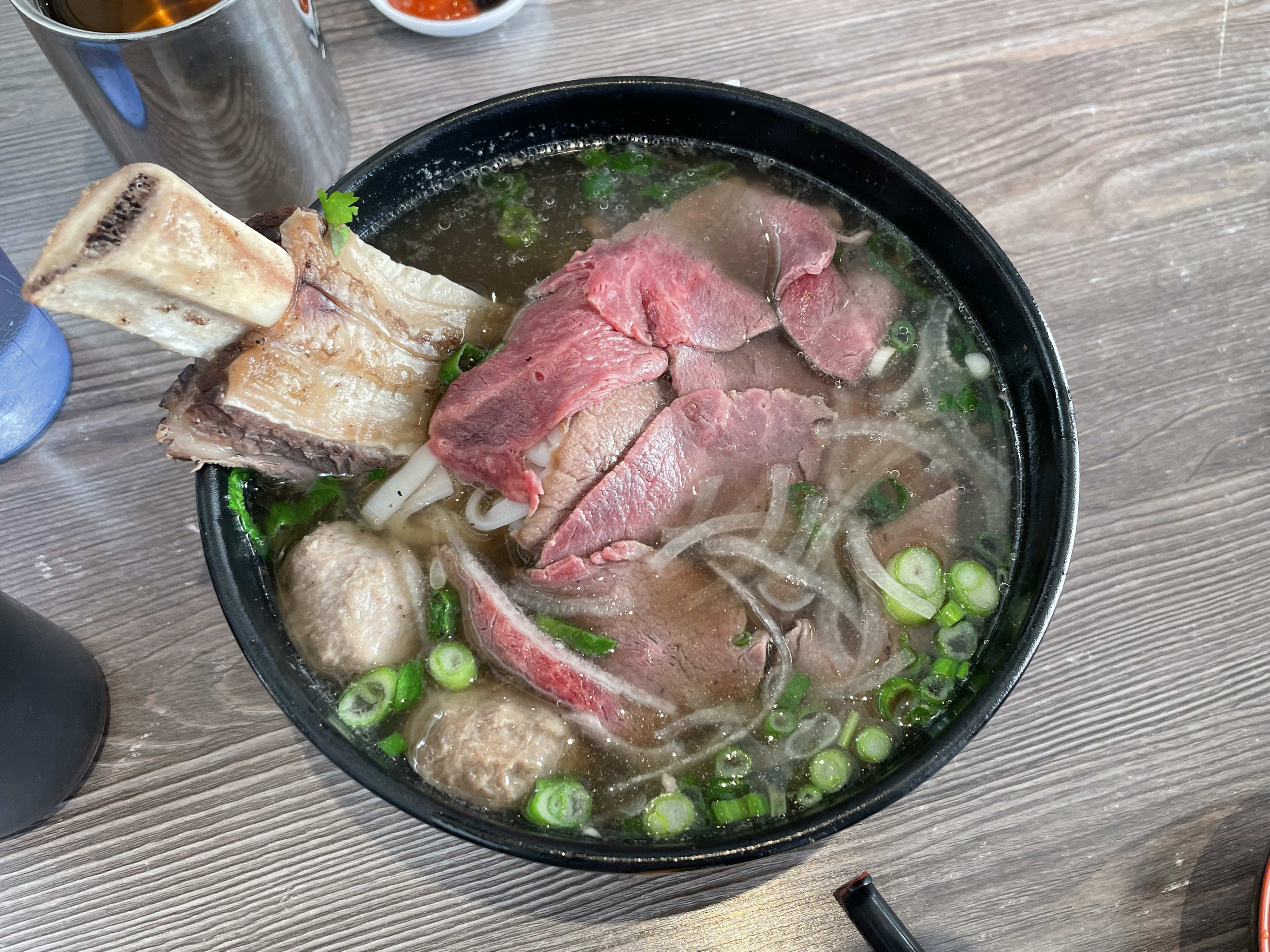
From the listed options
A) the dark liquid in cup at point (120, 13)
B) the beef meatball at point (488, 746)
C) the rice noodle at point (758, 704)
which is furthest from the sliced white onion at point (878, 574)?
the dark liquid in cup at point (120, 13)

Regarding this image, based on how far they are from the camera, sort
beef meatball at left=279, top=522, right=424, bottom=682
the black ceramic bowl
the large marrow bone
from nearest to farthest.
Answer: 1. the large marrow bone
2. the black ceramic bowl
3. beef meatball at left=279, top=522, right=424, bottom=682

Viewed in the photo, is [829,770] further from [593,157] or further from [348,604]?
[593,157]

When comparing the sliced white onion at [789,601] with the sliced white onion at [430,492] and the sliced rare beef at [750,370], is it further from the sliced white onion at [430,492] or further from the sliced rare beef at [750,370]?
the sliced white onion at [430,492]

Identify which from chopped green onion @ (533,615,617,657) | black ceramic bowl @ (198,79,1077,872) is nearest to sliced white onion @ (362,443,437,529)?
black ceramic bowl @ (198,79,1077,872)

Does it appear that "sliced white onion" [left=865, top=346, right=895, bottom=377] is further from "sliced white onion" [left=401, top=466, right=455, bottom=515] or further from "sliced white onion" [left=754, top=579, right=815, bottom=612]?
"sliced white onion" [left=401, top=466, right=455, bottom=515]

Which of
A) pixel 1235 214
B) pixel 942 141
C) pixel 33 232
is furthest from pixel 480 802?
pixel 1235 214
